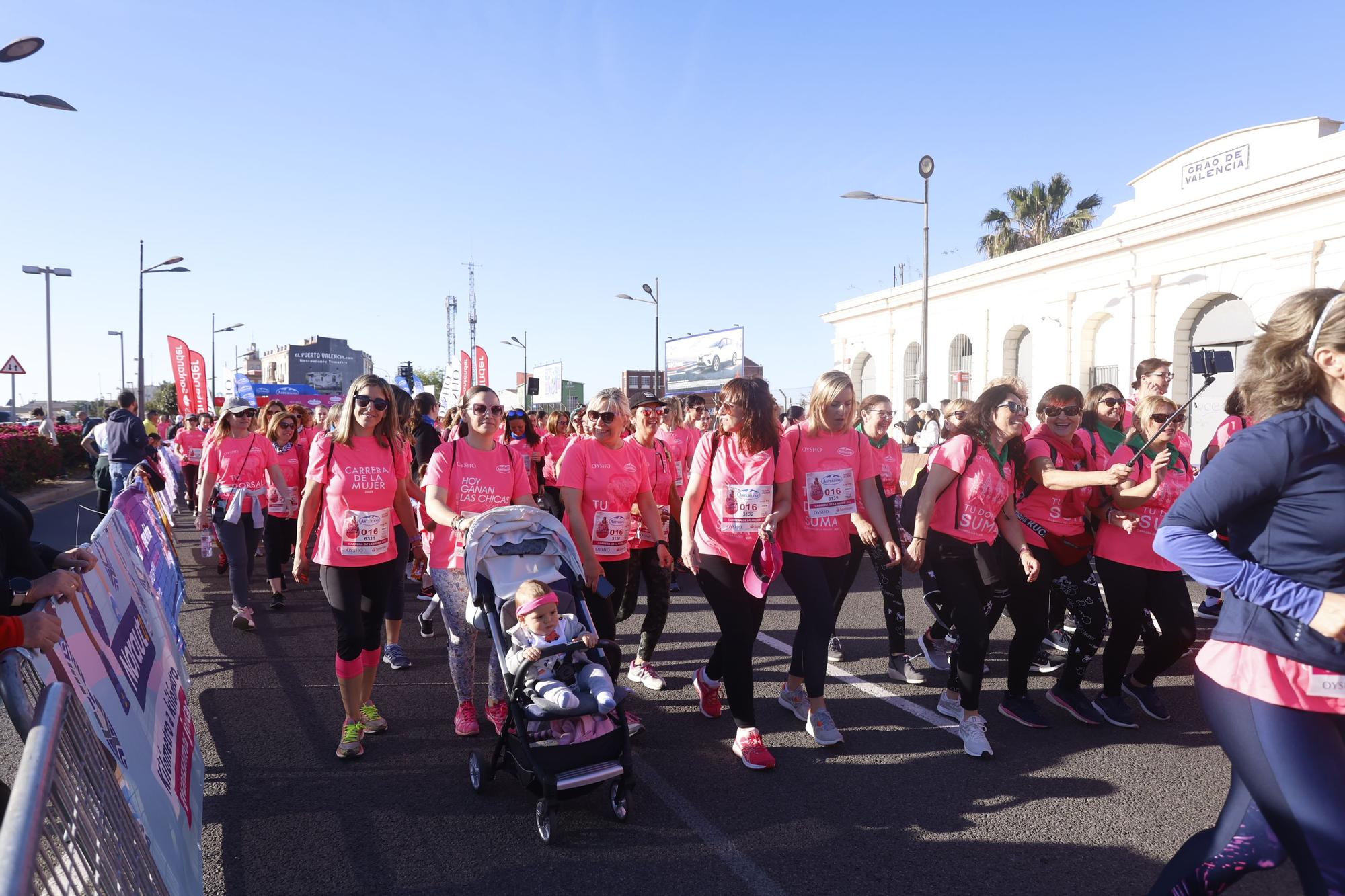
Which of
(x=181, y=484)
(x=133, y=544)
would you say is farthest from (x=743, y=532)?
(x=181, y=484)

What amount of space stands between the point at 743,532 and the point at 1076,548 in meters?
2.13

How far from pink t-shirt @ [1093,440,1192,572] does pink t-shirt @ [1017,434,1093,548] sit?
21 cm

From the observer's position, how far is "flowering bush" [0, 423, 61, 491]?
17125mm

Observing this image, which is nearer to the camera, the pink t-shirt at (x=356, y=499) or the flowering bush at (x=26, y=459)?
the pink t-shirt at (x=356, y=499)

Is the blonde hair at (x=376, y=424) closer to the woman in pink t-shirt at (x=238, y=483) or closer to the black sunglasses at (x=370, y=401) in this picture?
the black sunglasses at (x=370, y=401)

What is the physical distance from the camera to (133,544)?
445 centimetres

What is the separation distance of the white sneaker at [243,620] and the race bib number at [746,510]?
4.66 metres

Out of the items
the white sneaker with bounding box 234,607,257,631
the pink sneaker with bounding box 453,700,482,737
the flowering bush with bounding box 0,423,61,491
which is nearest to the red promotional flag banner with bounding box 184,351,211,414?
the flowering bush with bounding box 0,423,61,491

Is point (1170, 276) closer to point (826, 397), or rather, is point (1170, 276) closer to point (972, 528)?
point (972, 528)

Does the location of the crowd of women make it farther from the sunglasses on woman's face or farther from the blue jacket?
the blue jacket

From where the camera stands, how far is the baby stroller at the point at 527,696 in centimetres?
361

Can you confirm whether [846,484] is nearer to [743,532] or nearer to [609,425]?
[743,532]

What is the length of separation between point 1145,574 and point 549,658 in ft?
10.9

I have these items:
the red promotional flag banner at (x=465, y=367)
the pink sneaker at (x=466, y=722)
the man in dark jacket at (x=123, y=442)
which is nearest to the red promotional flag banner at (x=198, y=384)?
the red promotional flag banner at (x=465, y=367)
